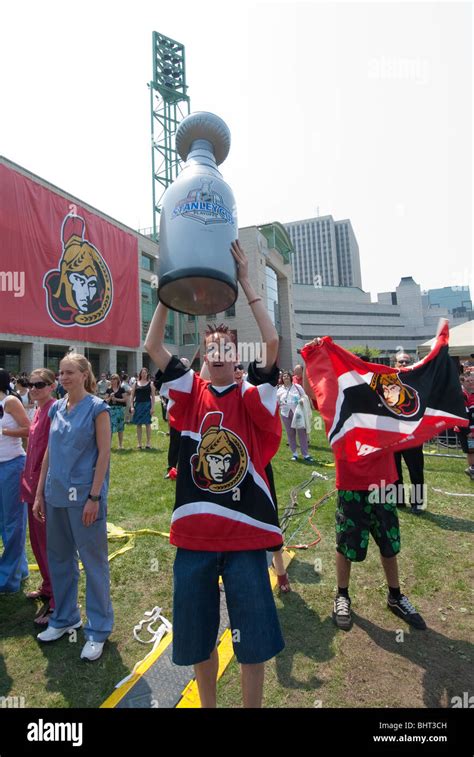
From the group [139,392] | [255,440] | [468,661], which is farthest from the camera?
[139,392]

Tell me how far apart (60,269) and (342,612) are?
2250 centimetres

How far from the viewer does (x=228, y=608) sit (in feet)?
6.54

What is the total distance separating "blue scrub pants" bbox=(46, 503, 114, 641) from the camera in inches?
120

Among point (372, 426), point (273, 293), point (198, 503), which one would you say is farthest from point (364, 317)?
point (198, 503)

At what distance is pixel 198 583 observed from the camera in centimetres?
202

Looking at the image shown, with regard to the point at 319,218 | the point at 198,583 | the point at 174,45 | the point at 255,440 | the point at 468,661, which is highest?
the point at 319,218

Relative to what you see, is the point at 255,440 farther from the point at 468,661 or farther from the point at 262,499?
the point at 468,661

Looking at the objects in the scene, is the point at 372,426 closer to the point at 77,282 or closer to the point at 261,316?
the point at 261,316

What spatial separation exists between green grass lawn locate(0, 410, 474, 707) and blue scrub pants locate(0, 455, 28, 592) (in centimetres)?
21

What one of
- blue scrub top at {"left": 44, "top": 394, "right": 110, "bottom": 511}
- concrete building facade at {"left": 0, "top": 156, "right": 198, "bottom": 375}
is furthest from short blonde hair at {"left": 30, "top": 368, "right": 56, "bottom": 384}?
concrete building facade at {"left": 0, "top": 156, "right": 198, "bottom": 375}

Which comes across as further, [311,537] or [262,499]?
[311,537]

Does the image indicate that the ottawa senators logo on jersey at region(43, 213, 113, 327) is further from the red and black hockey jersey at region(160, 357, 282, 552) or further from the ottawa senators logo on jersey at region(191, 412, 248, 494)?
the ottawa senators logo on jersey at region(191, 412, 248, 494)
